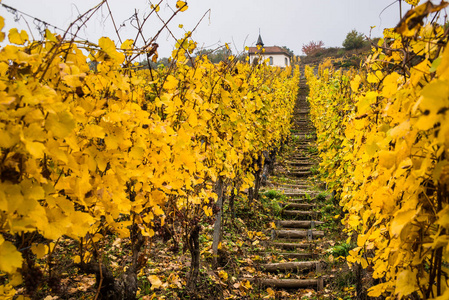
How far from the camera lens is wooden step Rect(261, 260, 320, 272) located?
4641 millimetres

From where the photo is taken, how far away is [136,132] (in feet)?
5.44

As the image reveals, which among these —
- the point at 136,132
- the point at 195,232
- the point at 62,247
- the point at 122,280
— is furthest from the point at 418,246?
the point at 62,247

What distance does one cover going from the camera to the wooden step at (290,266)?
4.64 m

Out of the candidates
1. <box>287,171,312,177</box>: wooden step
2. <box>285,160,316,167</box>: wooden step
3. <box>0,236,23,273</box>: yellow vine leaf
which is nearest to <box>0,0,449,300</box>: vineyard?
<box>0,236,23,273</box>: yellow vine leaf

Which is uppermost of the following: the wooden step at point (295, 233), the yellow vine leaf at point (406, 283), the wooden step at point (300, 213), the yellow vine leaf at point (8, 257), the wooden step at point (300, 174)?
the yellow vine leaf at point (8, 257)

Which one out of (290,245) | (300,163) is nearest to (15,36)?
(290,245)

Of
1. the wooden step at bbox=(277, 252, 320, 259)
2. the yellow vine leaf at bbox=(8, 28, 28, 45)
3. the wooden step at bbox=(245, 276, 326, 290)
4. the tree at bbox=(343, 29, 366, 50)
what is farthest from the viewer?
the tree at bbox=(343, 29, 366, 50)

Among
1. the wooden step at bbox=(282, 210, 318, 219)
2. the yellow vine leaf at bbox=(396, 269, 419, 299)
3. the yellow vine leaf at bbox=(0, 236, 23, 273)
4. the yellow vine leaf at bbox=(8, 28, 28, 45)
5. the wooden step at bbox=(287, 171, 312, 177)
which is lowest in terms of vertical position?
the wooden step at bbox=(282, 210, 318, 219)

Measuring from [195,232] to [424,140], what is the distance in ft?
8.19

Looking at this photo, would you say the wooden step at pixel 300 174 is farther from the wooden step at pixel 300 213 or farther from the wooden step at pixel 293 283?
the wooden step at pixel 293 283

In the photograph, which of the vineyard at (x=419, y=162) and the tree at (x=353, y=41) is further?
the tree at (x=353, y=41)

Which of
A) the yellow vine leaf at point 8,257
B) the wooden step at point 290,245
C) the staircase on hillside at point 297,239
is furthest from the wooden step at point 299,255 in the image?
the yellow vine leaf at point 8,257

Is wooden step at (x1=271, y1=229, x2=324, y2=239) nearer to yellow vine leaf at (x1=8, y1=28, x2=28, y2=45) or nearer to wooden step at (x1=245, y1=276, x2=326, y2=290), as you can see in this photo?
wooden step at (x1=245, y1=276, x2=326, y2=290)

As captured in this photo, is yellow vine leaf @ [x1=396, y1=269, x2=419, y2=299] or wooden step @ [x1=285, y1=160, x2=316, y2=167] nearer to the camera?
yellow vine leaf @ [x1=396, y1=269, x2=419, y2=299]
